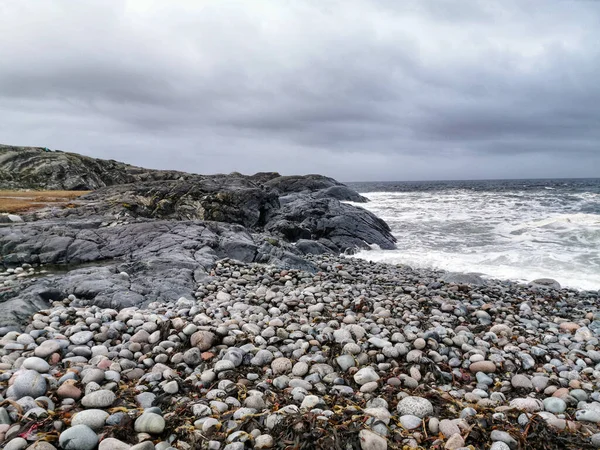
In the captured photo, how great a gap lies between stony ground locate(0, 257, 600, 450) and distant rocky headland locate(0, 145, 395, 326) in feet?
2.92

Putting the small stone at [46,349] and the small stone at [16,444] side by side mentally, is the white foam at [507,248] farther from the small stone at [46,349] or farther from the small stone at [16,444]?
the small stone at [16,444]

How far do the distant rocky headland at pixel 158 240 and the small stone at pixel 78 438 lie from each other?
342 centimetres

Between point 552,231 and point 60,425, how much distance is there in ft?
82.1

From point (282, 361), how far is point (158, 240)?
8594 millimetres

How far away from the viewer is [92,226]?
13438mm

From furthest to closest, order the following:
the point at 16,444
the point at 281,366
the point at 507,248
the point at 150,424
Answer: the point at 507,248, the point at 281,366, the point at 150,424, the point at 16,444

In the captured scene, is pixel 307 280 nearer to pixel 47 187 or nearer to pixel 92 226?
pixel 92 226

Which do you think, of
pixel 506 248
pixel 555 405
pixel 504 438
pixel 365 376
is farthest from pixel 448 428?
pixel 506 248

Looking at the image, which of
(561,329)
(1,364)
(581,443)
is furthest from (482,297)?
(1,364)

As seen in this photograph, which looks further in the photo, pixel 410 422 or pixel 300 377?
pixel 300 377

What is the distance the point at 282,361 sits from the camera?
448 cm

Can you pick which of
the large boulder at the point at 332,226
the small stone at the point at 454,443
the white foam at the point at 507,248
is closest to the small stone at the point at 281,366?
the small stone at the point at 454,443

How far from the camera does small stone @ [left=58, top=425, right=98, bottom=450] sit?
9.57 feet

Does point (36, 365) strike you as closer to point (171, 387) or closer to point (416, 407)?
point (171, 387)
